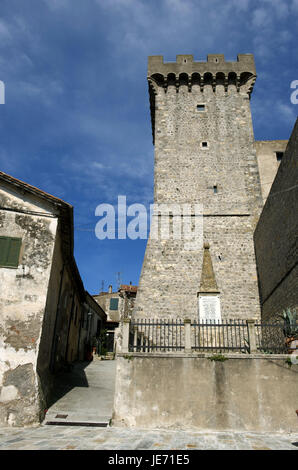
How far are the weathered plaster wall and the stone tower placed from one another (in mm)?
7292

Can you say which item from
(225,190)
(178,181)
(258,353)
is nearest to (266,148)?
(225,190)

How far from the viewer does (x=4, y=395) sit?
7.59 metres

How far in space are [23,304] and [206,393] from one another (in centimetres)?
521

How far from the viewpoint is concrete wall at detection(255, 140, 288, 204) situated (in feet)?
68.1

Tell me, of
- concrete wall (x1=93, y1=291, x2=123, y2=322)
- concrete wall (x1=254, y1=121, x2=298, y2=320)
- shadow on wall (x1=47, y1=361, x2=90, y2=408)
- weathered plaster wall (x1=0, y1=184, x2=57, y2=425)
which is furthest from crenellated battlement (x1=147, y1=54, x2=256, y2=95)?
concrete wall (x1=93, y1=291, x2=123, y2=322)

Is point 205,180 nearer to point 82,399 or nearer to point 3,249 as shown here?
point 3,249

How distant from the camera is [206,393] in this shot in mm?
8219

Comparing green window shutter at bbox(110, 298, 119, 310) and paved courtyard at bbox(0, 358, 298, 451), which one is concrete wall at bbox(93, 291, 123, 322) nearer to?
green window shutter at bbox(110, 298, 119, 310)

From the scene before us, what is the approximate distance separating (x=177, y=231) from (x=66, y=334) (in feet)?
25.9

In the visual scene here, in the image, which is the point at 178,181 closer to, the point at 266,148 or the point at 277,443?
the point at 266,148

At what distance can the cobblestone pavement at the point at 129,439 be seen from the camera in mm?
5902

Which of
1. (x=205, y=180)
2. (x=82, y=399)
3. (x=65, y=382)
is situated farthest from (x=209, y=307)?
(x=205, y=180)

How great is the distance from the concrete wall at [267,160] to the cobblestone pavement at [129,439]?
15.7 meters

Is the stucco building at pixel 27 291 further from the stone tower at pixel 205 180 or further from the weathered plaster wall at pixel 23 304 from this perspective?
the stone tower at pixel 205 180
